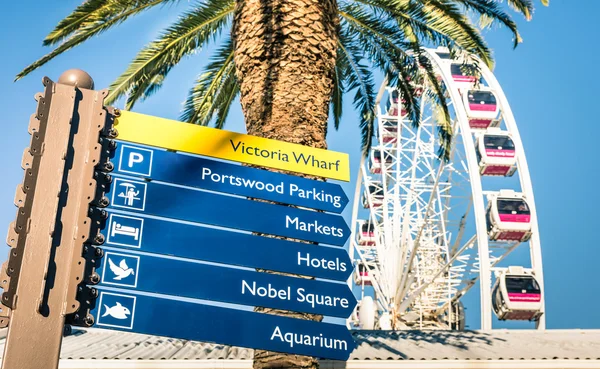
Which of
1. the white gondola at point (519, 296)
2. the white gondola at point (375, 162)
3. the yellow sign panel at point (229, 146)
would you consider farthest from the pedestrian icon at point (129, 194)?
the white gondola at point (375, 162)

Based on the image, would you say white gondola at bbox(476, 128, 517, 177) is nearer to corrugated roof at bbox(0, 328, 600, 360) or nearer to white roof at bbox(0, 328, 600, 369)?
corrugated roof at bbox(0, 328, 600, 360)

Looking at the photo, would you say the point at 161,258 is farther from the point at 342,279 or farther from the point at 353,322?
the point at 353,322

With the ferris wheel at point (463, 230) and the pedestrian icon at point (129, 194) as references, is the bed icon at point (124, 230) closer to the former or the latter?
the pedestrian icon at point (129, 194)

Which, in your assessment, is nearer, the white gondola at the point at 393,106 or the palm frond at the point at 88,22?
the palm frond at the point at 88,22

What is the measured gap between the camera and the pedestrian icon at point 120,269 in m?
3.52

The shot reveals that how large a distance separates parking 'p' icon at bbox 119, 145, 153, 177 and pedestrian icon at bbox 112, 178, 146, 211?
7 cm

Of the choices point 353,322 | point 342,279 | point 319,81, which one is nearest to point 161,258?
point 342,279

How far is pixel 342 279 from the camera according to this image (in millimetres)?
4492

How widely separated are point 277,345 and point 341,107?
889cm

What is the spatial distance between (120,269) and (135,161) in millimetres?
675

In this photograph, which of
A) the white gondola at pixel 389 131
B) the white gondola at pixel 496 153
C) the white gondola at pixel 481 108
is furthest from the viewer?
the white gondola at pixel 389 131

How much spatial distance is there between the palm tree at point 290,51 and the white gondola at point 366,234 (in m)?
21.2

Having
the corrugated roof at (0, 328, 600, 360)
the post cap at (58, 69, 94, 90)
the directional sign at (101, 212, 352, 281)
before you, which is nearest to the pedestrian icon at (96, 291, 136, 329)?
the directional sign at (101, 212, 352, 281)

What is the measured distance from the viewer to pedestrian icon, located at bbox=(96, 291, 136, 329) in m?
3.37
